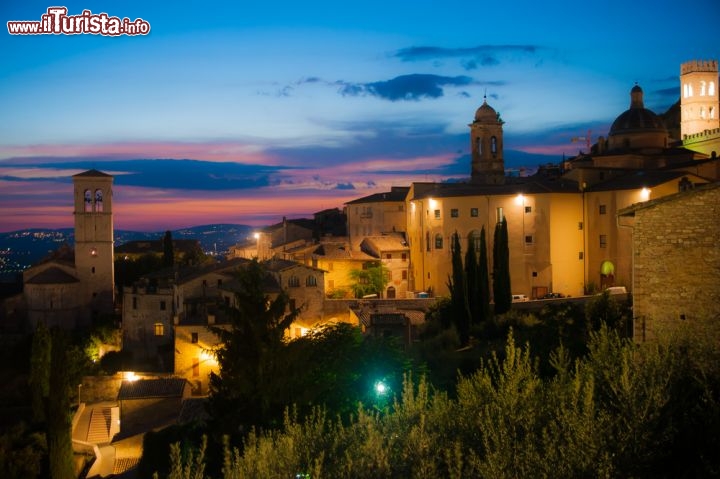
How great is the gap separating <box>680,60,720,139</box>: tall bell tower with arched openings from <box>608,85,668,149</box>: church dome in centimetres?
2080

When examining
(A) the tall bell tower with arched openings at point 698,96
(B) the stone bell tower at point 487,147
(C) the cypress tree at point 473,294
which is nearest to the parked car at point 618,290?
(C) the cypress tree at point 473,294

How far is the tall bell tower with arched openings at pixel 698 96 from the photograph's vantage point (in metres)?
68.4

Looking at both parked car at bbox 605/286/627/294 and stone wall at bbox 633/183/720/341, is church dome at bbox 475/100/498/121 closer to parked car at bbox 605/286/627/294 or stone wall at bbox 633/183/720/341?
parked car at bbox 605/286/627/294

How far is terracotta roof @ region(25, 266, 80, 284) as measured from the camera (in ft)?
148

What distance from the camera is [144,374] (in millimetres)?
37281

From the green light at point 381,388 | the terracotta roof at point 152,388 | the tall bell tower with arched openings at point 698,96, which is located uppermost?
the tall bell tower with arched openings at point 698,96

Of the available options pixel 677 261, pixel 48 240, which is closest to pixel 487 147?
pixel 677 261

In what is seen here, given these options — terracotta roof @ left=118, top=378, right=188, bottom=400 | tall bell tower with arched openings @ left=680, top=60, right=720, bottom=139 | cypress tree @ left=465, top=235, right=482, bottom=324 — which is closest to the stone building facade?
cypress tree @ left=465, top=235, right=482, bottom=324

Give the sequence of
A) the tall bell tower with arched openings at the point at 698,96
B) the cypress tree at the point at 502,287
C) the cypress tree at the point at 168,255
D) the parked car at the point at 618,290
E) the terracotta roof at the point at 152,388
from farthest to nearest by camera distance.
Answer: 1. the tall bell tower with arched openings at the point at 698,96
2. the cypress tree at the point at 168,255
3. the parked car at the point at 618,290
4. the cypress tree at the point at 502,287
5. the terracotta roof at the point at 152,388

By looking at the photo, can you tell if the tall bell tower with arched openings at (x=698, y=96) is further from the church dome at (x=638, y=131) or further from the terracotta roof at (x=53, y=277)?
the terracotta roof at (x=53, y=277)

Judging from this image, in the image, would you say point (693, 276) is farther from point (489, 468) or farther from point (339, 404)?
point (339, 404)

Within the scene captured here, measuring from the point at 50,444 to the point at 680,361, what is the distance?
2592 centimetres

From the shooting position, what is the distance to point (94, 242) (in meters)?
47.6

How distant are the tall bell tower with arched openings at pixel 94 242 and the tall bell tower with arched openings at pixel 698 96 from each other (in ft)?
165
